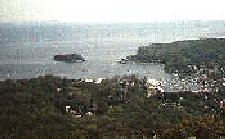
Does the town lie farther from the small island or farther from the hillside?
the small island

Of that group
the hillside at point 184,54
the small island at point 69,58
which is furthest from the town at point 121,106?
the small island at point 69,58

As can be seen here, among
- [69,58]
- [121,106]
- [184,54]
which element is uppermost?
[184,54]

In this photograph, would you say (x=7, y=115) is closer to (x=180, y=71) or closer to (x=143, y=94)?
(x=143, y=94)

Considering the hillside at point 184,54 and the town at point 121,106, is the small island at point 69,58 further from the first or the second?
the town at point 121,106

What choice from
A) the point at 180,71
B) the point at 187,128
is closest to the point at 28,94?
the point at 187,128

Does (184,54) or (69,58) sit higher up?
(184,54)

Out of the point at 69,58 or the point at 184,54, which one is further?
the point at 69,58

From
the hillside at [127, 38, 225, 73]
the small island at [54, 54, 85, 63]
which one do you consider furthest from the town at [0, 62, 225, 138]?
the small island at [54, 54, 85, 63]

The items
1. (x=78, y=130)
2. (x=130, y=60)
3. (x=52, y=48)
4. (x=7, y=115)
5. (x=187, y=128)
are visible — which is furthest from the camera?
(x=52, y=48)

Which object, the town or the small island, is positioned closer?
the town

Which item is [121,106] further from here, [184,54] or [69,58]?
[69,58]

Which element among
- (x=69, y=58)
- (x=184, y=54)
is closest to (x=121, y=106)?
(x=184, y=54)
